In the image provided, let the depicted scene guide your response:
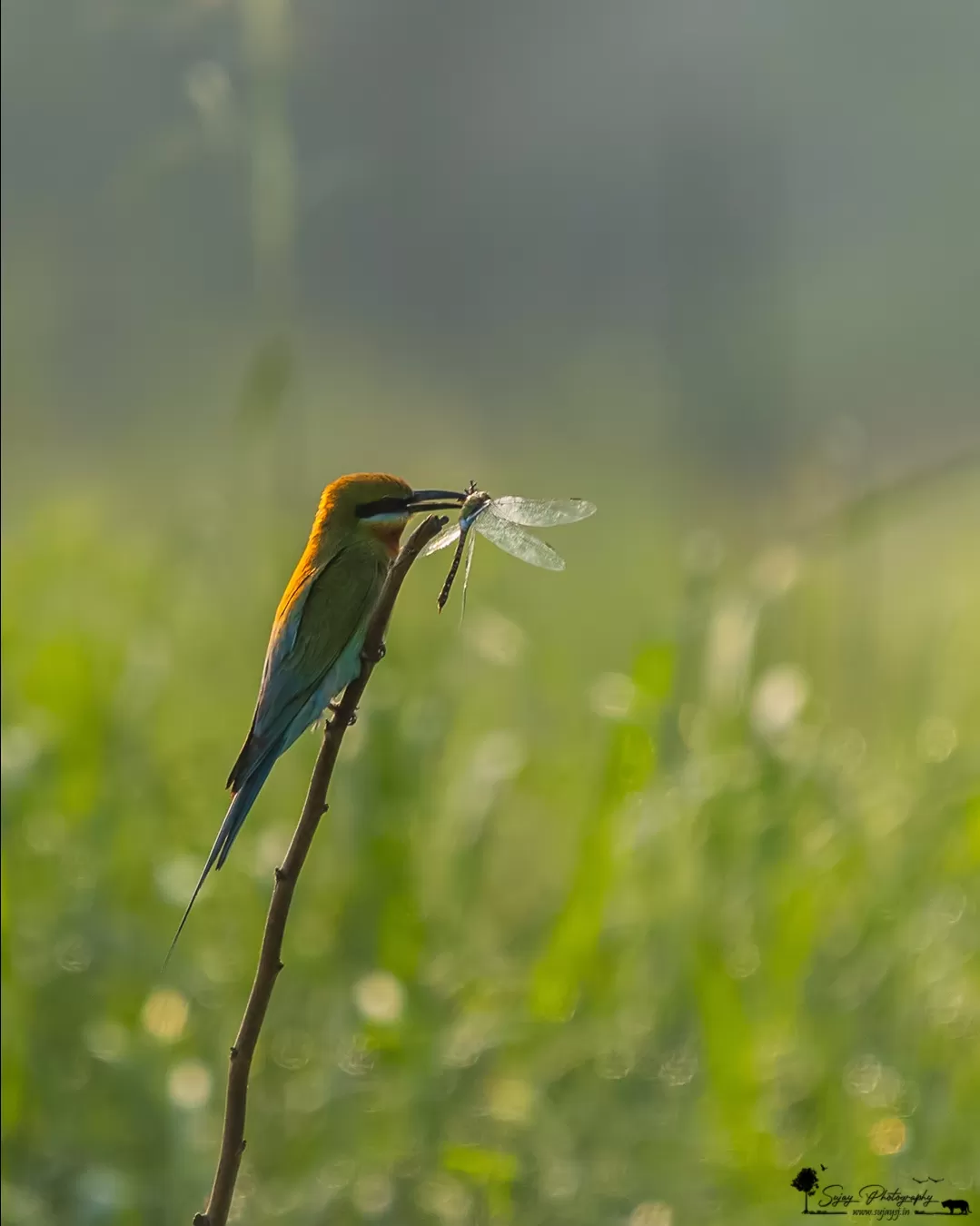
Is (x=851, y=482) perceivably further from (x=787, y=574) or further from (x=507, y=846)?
(x=507, y=846)

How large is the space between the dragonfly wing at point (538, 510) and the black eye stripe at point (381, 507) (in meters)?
0.23

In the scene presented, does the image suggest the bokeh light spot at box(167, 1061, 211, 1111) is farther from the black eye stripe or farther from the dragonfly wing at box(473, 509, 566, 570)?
the dragonfly wing at box(473, 509, 566, 570)

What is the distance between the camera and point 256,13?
1386 mm

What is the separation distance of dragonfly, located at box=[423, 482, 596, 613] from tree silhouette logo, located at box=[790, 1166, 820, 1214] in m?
0.79

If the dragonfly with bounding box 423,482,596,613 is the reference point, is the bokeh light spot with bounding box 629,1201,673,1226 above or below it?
below

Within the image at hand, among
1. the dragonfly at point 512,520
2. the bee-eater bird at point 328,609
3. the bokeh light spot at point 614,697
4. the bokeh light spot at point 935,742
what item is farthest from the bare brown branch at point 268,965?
the bokeh light spot at point 935,742

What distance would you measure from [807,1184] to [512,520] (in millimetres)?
817

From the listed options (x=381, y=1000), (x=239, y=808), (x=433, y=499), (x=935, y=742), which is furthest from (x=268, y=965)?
(x=935, y=742)

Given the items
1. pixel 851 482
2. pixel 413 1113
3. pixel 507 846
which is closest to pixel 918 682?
pixel 851 482

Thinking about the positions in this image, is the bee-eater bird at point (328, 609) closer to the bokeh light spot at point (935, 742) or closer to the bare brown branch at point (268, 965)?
the bare brown branch at point (268, 965)

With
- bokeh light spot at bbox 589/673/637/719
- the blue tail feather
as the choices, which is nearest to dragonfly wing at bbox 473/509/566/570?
the blue tail feather

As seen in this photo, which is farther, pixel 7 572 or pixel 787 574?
pixel 7 572

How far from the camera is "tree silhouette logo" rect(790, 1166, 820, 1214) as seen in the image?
110 centimetres

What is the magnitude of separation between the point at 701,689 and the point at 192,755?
64cm
